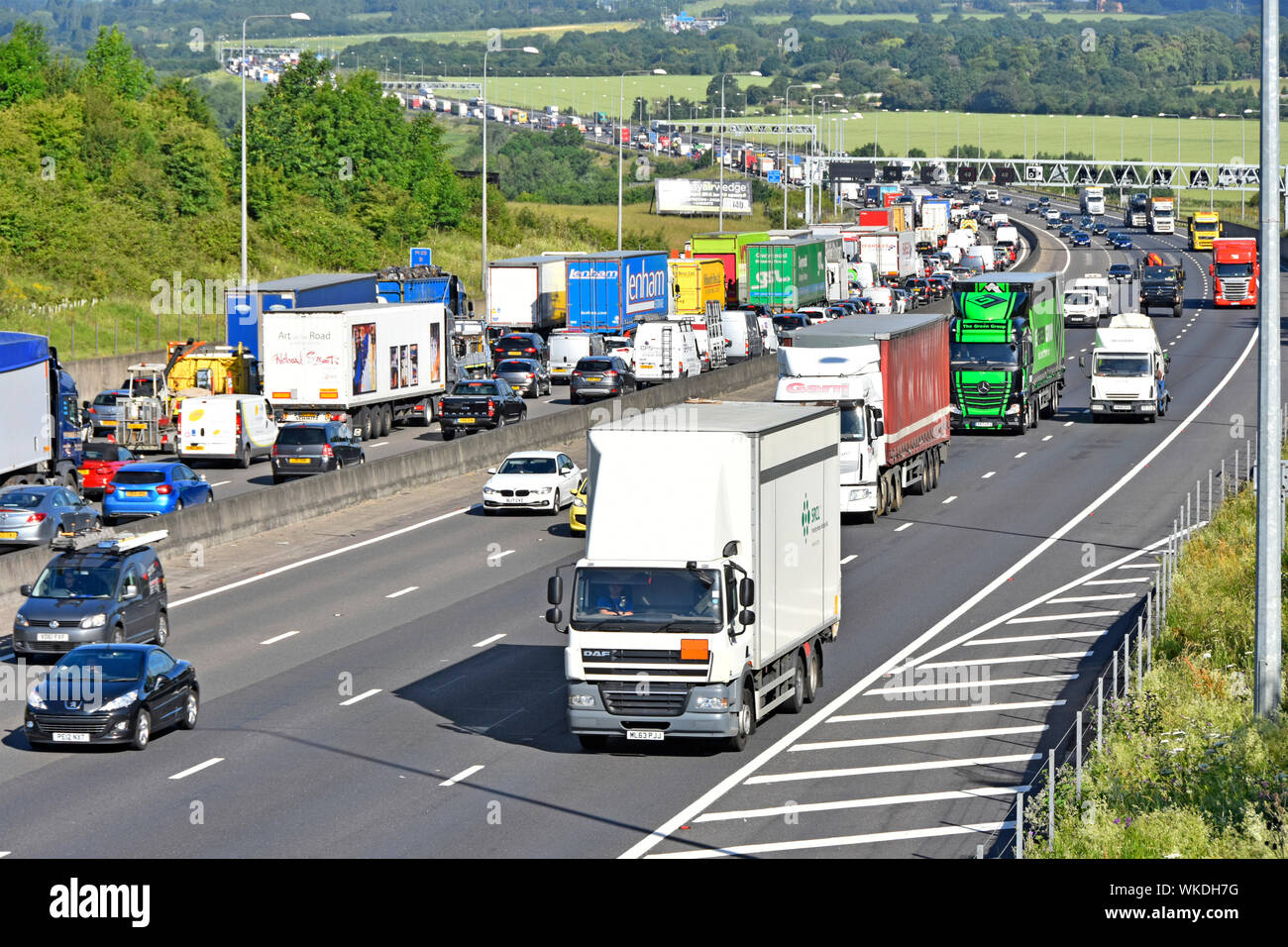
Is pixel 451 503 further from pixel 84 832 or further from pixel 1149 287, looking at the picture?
pixel 1149 287

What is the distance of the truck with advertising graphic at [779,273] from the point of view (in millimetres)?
91938

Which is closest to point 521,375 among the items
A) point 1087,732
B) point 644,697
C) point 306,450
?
point 306,450

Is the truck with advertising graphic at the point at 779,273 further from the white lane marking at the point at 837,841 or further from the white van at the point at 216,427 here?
the white lane marking at the point at 837,841

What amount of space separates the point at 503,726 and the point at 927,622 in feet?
29.3

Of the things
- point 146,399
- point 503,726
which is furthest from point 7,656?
point 146,399

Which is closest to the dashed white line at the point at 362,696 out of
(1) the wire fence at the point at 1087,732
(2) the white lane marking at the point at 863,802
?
(2) the white lane marking at the point at 863,802

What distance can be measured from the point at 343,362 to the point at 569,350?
18713 millimetres

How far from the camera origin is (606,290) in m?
78.9

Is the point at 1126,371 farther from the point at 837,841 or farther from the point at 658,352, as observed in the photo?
the point at 837,841

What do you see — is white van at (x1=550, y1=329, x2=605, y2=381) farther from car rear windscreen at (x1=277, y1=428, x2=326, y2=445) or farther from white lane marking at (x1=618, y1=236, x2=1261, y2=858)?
car rear windscreen at (x1=277, y1=428, x2=326, y2=445)

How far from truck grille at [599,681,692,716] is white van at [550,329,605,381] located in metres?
50.1

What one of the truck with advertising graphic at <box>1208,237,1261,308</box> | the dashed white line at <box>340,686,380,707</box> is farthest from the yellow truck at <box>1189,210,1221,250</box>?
the dashed white line at <box>340,686,380,707</box>

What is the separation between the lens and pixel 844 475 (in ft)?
135

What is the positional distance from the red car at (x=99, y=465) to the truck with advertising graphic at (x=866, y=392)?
15.2 m
